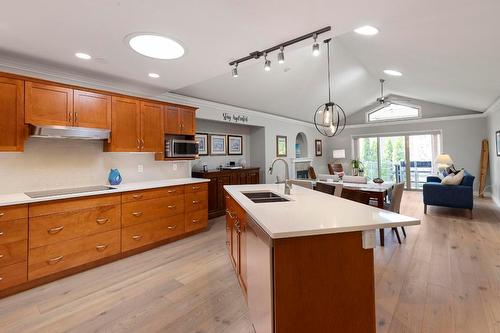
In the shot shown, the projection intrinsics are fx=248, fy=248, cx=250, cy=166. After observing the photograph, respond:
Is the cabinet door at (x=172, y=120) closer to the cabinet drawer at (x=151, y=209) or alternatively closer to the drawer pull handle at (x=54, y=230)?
the cabinet drawer at (x=151, y=209)

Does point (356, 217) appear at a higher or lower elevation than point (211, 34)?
lower

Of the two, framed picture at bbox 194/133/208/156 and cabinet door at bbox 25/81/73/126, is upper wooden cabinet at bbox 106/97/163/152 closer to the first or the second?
cabinet door at bbox 25/81/73/126

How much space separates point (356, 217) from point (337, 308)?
54 centimetres

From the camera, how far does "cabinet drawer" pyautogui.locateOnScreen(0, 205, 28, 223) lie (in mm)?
2258


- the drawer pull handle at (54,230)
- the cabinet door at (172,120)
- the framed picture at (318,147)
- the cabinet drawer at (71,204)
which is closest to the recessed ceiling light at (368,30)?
the cabinet door at (172,120)

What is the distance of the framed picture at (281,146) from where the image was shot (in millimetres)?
6985

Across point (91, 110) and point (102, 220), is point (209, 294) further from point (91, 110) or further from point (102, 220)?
point (91, 110)

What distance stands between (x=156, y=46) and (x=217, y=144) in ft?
11.3

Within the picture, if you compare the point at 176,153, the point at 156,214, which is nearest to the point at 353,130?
the point at 176,153

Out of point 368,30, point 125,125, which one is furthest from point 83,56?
point 368,30

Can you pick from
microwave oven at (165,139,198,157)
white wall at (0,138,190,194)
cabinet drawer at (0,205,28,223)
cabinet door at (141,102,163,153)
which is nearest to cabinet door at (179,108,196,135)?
microwave oven at (165,139,198,157)

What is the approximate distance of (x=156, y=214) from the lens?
11.3 ft

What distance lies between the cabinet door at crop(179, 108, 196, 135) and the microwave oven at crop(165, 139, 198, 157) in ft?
0.60

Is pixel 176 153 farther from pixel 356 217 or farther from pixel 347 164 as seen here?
pixel 347 164
